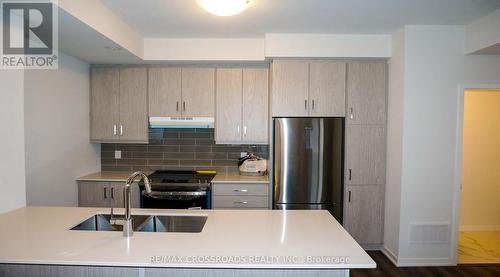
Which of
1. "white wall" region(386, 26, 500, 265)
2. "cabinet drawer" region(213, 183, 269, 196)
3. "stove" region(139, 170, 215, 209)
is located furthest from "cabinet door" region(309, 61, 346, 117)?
"stove" region(139, 170, 215, 209)

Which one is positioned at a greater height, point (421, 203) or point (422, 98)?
point (422, 98)

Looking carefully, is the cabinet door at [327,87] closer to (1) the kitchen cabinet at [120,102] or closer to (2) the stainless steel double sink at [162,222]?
(2) the stainless steel double sink at [162,222]

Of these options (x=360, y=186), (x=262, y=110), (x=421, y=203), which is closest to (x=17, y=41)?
(x=262, y=110)

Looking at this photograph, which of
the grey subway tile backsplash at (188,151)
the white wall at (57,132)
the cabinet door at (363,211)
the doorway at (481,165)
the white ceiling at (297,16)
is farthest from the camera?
the doorway at (481,165)

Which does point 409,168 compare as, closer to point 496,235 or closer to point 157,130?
point 496,235

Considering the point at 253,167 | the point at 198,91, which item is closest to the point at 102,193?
the point at 198,91

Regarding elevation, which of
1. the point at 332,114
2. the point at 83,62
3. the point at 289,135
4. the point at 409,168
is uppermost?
the point at 83,62

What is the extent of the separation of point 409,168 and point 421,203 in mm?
391

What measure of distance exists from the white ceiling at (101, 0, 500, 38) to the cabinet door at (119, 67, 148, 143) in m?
0.57

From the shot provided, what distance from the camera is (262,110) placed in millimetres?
3402

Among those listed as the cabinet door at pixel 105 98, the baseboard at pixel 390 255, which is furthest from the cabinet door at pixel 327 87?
the cabinet door at pixel 105 98

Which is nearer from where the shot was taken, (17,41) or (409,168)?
(17,41)

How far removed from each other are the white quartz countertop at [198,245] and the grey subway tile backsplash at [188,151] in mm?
1901

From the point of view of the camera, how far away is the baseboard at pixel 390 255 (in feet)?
9.70
